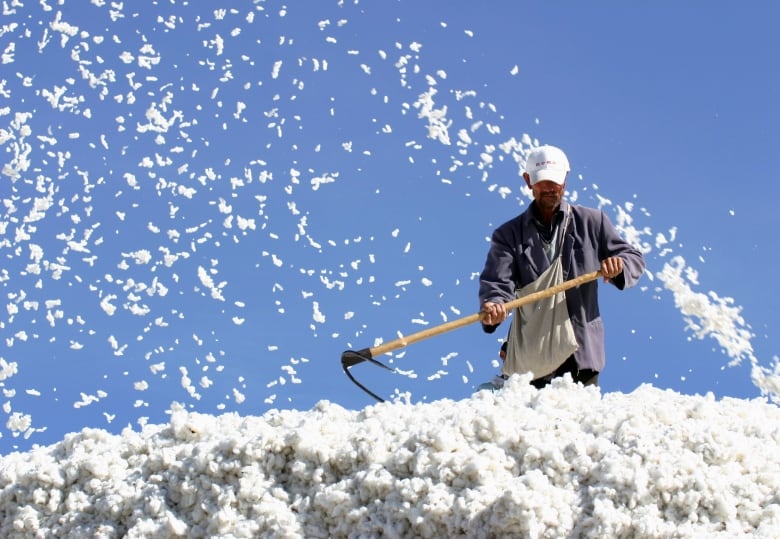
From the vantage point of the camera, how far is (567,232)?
4.45m

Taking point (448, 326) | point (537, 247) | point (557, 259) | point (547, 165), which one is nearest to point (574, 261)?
point (557, 259)

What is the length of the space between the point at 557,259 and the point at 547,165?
44 centimetres

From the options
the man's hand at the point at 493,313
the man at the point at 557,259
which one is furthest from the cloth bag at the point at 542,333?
the man's hand at the point at 493,313

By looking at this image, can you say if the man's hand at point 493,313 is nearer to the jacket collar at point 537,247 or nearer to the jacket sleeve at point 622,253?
the jacket collar at point 537,247

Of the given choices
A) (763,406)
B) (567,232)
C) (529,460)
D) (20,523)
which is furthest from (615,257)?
(20,523)

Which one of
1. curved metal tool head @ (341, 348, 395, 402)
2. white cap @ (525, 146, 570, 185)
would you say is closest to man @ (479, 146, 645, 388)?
white cap @ (525, 146, 570, 185)

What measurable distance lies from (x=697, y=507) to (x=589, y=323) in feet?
5.85

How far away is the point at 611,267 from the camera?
14.0ft

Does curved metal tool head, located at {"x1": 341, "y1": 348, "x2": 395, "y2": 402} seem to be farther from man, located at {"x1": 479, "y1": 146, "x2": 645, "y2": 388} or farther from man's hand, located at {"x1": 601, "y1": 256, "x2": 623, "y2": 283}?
man's hand, located at {"x1": 601, "y1": 256, "x2": 623, "y2": 283}

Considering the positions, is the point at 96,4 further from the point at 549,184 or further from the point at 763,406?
the point at 763,406

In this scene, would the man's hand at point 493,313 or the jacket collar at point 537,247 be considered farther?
the jacket collar at point 537,247

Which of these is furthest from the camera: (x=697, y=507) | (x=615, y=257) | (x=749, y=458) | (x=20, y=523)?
(x=615, y=257)

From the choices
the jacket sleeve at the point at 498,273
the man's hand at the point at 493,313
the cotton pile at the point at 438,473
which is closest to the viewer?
the cotton pile at the point at 438,473

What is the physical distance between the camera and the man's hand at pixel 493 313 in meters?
4.24
